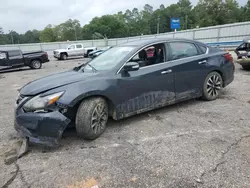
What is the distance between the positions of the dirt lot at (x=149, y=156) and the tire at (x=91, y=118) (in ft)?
0.51

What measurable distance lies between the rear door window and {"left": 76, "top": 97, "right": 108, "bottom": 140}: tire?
6.07ft

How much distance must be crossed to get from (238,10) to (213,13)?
1016 cm

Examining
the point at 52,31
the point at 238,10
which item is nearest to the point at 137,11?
the point at 52,31

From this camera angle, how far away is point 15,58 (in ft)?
45.3

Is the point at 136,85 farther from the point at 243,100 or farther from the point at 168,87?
the point at 243,100

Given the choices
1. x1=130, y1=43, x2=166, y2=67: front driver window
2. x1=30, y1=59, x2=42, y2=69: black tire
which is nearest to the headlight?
x1=130, y1=43, x2=166, y2=67: front driver window

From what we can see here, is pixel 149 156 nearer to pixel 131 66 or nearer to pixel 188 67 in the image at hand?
pixel 131 66

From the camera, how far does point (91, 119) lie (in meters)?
3.16

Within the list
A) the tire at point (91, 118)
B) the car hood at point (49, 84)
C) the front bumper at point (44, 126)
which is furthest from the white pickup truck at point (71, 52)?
the front bumper at point (44, 126)

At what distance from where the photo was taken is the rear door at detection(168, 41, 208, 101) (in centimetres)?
421

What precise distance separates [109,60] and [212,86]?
8.24 feet

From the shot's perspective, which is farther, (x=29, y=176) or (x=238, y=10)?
(x=238, y=10)

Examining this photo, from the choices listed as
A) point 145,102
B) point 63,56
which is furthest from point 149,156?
point 63,56

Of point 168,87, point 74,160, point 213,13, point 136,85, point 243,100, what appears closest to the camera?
point 74,160
